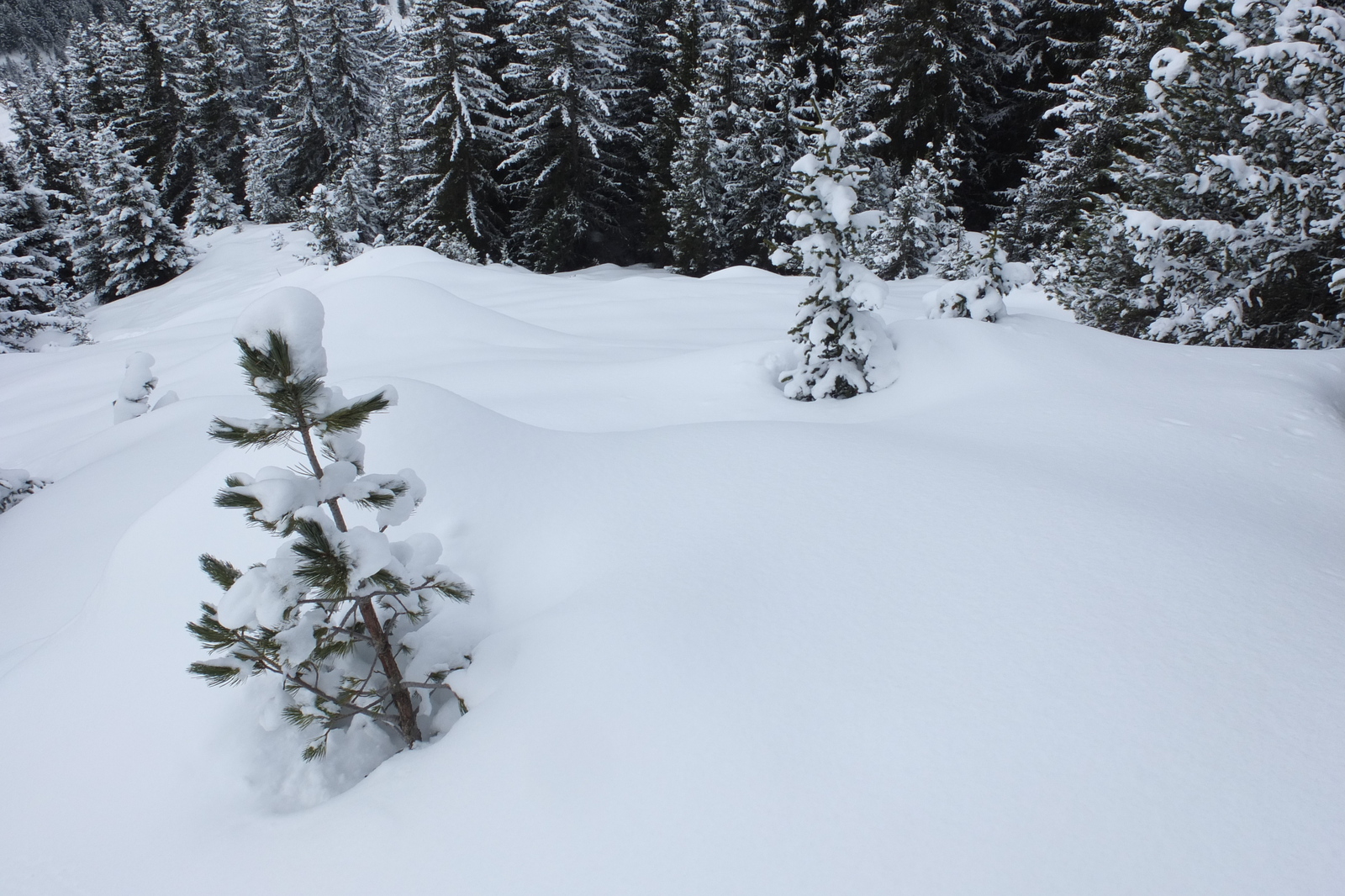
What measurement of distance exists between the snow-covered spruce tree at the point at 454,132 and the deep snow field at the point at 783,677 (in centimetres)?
2153

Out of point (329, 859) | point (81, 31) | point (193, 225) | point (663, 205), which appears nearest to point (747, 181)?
point (663, 205)

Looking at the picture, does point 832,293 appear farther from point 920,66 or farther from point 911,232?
point 920,66

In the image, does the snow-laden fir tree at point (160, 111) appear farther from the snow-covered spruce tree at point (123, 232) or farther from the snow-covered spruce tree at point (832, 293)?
the snow-covered spruce tree at point (832, 293)

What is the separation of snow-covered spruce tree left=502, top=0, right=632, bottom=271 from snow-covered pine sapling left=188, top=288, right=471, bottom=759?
22.5m

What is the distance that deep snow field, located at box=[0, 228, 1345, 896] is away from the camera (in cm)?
160

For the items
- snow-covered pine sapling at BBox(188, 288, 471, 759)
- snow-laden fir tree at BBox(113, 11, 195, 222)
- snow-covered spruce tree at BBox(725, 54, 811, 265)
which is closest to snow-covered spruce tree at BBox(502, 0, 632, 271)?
snow-covered spruce tree at BBox(725, 54, 811, 265)

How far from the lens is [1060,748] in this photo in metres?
1.72

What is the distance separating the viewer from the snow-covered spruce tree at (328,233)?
2150 centimetres

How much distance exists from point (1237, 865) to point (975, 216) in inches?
1048

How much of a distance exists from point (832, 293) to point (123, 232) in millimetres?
32922

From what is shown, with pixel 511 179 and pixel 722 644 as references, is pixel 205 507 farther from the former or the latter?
pixel 511 179

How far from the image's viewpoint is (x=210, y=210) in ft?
109

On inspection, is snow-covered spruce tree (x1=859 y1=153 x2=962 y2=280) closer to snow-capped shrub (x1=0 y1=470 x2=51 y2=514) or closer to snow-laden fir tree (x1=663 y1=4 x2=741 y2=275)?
snow-laden fir tree (x1=663 y1=4 x2=741 y2=275)

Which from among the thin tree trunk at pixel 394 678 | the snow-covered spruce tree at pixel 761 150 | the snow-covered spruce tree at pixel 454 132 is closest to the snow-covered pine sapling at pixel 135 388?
the thin tree trunk at pixel 394 678
